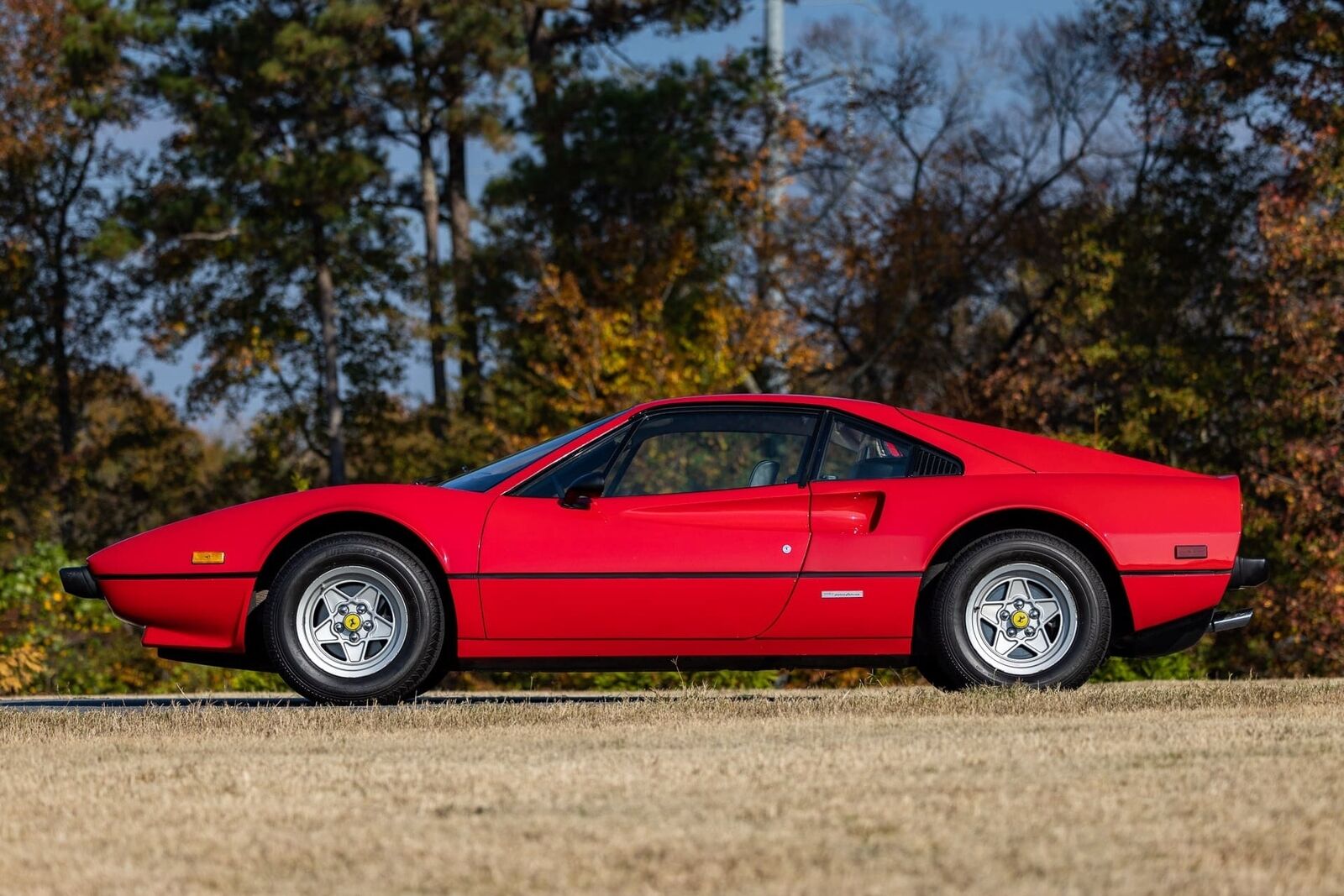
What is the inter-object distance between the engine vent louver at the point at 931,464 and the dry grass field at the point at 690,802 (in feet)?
3.37

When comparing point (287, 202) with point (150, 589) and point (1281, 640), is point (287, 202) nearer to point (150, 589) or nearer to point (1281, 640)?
point (1281, 640)

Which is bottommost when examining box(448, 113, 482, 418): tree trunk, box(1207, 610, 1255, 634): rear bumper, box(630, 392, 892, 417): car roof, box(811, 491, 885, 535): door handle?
box(1207, 610, 1255, 634): rear bumper

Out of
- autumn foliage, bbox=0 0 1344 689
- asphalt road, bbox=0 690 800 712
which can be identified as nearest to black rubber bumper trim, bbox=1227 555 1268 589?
asphalt road, bbox=0 690 800 712

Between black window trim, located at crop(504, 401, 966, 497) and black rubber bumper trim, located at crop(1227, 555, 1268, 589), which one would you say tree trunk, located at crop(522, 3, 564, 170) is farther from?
black rubber bumper trim, located at crop(1227, 555, 1268, 589)

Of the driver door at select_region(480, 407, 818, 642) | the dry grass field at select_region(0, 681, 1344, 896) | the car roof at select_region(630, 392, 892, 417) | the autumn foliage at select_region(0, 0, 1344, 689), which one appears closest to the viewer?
the dry grass field at select_region(0, 681, 1344, 896)

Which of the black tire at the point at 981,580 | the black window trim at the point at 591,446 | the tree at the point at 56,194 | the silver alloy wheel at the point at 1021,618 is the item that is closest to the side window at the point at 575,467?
the black window trim at the point at 591,446

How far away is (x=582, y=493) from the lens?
23.9ft

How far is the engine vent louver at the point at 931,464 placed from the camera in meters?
7.50

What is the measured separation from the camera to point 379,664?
7.33 metres

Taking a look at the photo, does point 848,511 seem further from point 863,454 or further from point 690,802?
point 690,802

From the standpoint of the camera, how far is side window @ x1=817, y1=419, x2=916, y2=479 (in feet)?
24.6

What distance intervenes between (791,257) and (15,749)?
25.0 metres

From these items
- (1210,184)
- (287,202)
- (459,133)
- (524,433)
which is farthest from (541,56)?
(1210,184)

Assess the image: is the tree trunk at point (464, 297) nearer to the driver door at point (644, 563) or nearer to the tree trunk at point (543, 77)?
the tree trunk at point (543, 77)
